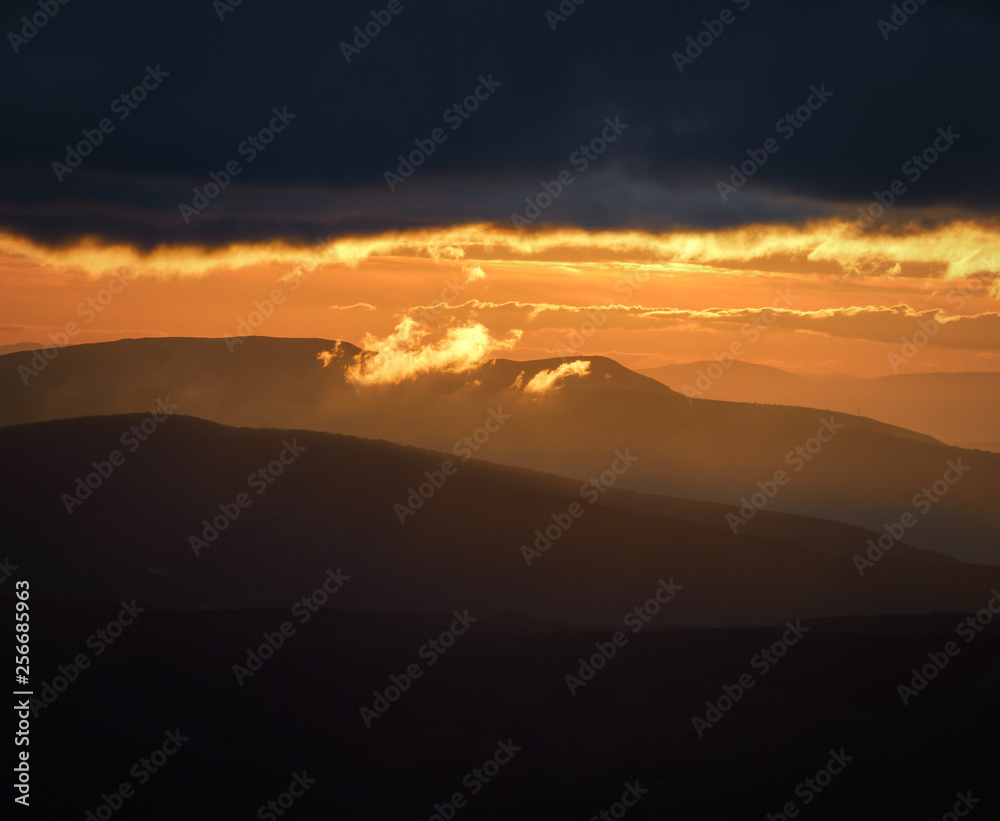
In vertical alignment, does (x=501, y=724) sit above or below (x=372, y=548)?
below

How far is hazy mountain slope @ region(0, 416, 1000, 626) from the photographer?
53.1m

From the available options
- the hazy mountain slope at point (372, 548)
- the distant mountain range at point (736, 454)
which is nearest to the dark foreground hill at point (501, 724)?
the hazy mountain slope at point (372, 548)

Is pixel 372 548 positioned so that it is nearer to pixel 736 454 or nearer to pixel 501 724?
pixel 501 724

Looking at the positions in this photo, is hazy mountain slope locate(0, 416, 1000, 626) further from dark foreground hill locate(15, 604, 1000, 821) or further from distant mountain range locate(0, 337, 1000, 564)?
distant mountain range locate(0, 337, 1000, 564)

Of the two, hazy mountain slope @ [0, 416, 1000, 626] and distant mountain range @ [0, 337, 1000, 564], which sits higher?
distant mountain range @ [0, 337, 1000, 564]

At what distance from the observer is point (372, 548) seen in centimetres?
5850

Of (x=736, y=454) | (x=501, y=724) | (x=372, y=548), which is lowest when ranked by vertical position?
(x=501, y=724)

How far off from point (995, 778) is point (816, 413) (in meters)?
164

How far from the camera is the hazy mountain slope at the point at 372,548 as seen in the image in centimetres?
5309

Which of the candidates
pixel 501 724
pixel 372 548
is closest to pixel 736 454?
pixel 372 548

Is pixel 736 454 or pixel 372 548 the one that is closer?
pixel 372 548

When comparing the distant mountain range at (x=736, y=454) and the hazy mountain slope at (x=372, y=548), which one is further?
the distant mountain range at (x=736, y=454)

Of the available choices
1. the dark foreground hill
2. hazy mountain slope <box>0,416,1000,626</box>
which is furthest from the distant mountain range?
the dark foreground hill

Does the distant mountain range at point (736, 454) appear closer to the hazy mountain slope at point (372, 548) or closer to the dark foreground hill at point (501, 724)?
the hazy mountain slope at point (372, 548)
